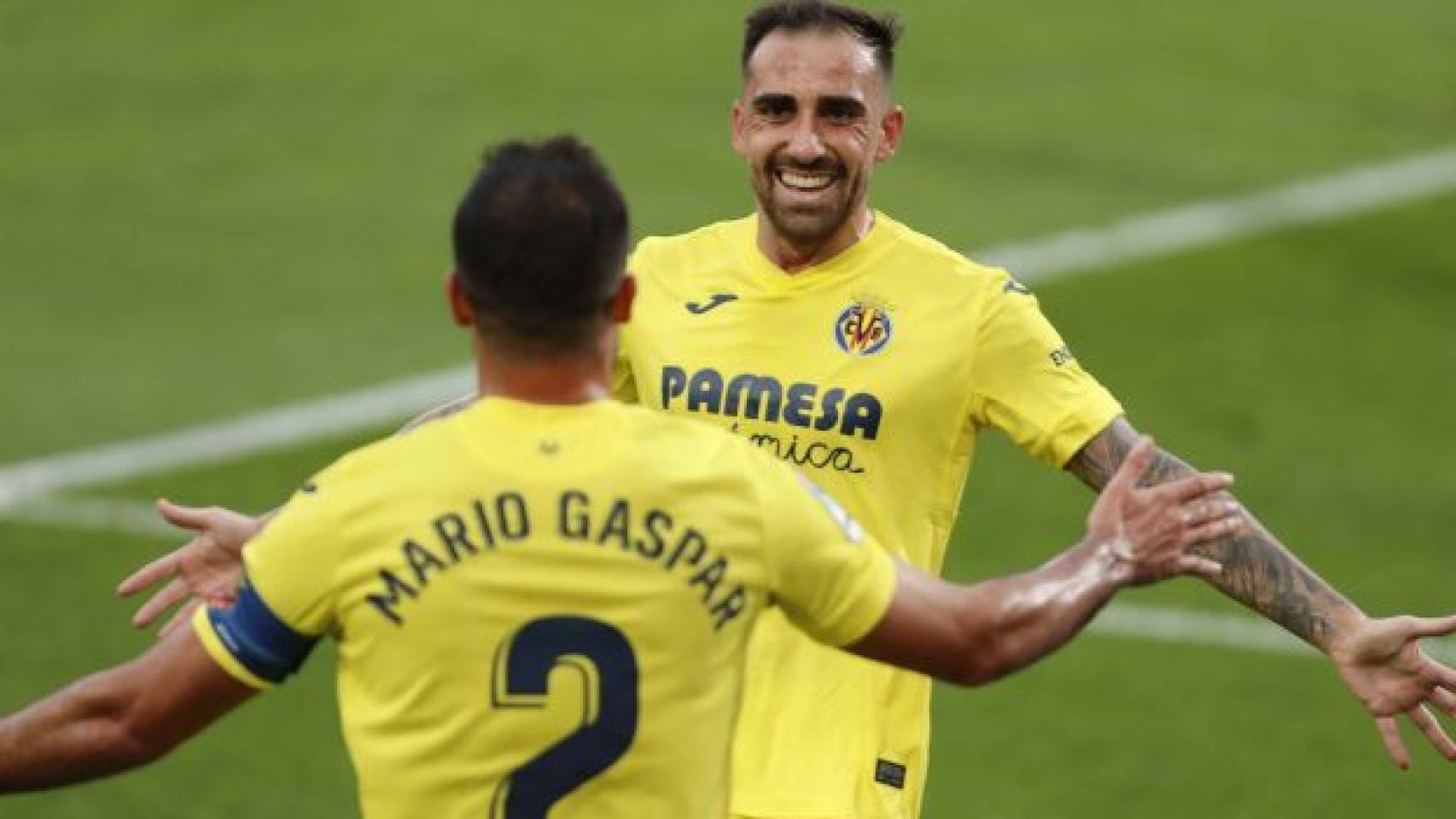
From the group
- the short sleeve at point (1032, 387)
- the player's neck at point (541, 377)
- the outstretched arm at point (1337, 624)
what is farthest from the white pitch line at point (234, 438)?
the player's neck at point (541, 377)

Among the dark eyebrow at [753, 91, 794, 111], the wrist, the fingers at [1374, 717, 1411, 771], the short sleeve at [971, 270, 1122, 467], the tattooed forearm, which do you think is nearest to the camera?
the wrist

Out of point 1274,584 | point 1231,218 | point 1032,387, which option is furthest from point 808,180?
point 1231,218

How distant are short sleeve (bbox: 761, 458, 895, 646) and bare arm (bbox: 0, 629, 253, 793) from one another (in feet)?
3.63

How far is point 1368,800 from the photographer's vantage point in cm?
1344

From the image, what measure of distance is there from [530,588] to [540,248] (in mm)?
670

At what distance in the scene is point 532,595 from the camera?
21.3ft

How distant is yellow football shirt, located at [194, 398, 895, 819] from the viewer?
6.49m

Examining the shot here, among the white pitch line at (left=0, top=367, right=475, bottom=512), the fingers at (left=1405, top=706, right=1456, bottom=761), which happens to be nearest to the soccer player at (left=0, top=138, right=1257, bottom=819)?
the fingers at (left=1405, top=706, right=1456, bottom=761)

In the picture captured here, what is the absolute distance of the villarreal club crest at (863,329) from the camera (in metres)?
8.73

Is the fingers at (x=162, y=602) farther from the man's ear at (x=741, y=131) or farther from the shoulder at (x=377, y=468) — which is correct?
the man's ear at (x=741, y=131)

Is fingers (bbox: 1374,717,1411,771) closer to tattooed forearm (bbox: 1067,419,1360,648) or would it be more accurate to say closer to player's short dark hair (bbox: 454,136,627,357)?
tattooed forearm (bbox: 1067,419,1360,648)

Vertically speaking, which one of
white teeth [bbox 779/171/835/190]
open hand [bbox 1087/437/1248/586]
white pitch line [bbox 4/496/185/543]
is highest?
white teeth [bbox 779/171/835/190]

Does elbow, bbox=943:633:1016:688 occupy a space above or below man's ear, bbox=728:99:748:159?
below

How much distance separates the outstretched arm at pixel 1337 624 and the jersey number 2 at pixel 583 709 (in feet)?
6.13
